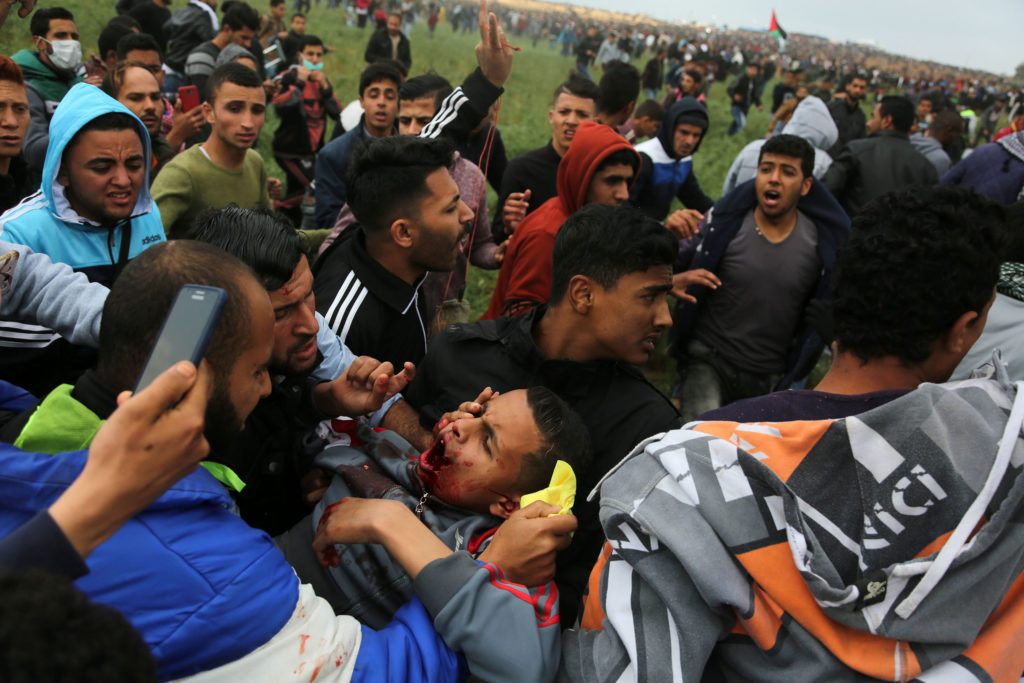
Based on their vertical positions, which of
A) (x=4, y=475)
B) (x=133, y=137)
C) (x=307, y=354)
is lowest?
(x=307, y=354)

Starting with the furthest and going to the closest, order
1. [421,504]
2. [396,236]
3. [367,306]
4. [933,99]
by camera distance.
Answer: [933,99] → [396,236] → [367,306] → [421,504]

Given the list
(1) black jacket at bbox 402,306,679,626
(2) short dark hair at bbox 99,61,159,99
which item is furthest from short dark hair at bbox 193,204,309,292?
(2) short dark hair at bbox 99,61,159,99

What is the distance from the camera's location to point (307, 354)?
2455mm

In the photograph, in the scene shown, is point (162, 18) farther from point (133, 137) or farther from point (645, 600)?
point (645, 600)

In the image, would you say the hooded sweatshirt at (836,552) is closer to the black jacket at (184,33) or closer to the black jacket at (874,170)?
the black jacket at (874,170)

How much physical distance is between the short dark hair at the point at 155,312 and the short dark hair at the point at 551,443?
101 centimetres

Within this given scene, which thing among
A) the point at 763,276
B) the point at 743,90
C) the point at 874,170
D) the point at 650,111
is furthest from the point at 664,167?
the point at 743,90

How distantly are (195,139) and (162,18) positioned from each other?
4364mm

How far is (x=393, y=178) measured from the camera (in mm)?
3381

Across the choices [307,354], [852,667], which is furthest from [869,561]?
[307,354]

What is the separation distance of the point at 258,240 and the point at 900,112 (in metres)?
6.60

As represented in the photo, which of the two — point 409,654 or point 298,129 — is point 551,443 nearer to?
point 409,654

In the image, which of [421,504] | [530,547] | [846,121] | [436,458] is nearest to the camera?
[530,547]

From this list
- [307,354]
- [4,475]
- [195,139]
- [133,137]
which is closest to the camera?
[4,475]
